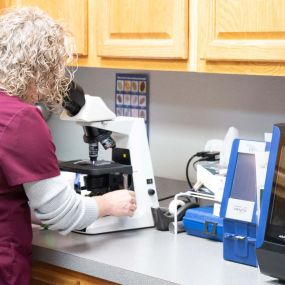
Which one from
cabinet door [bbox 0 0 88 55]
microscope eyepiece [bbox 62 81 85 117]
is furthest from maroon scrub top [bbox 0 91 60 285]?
cabinet door [bbox 0 0 88 55]

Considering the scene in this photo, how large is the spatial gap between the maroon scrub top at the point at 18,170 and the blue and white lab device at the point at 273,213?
0.52 metres

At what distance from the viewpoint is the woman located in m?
1.68

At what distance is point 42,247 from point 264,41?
2.74 ft

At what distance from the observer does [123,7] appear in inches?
89.9

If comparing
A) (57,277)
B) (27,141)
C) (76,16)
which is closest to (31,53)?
(27,141)

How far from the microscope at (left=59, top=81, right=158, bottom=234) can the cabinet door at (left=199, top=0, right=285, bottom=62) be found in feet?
1.09

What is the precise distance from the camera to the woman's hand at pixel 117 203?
6.42ft

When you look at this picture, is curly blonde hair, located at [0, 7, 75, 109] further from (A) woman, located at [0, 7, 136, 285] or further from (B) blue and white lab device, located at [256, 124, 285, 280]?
(B) blue and white lab device, located at [256, 124, 285, 280]

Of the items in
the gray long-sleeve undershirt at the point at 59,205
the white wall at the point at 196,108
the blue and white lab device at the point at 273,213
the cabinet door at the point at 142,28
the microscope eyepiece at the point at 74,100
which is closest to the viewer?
the blue and white lab device at the point at 273,213

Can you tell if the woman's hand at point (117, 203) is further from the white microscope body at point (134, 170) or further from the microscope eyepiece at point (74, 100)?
the microscope eyepiece at point (74, 100)

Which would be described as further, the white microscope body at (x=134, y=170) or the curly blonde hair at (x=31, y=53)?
the white microscope body at (x=134, y=170)

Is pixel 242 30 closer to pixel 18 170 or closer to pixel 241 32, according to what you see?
pixel 241 32

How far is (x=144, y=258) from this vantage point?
183 cm

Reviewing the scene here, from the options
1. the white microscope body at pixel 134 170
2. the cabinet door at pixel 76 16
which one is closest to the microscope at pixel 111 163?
the white microscope body at pixel 134 170
